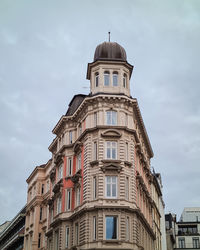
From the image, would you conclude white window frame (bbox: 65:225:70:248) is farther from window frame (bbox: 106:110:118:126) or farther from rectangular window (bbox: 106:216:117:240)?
window frame (bbox: 106:110:118:126)

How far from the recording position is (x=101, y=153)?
4934 centimetres

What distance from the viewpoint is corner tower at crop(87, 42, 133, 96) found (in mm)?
53938

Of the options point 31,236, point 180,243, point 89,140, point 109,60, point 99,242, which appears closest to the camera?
point 99,242

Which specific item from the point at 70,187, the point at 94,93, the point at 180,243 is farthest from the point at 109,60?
the point at 180,243

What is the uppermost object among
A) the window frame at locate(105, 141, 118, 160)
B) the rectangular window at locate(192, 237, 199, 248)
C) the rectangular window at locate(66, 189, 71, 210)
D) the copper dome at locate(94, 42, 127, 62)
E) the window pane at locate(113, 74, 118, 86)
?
the copper dome at locate(94, 42, 127, 62)

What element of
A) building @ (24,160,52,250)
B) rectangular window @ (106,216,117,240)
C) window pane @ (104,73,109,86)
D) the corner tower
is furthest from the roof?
rectangular window @ (106,216,117,240)

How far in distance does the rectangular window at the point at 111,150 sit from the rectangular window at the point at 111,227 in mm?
7177

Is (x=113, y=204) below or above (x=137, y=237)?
above

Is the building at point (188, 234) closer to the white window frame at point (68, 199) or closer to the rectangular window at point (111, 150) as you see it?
the white window frame at point (68, 199)

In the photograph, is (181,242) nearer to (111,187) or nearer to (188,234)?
(188,234)

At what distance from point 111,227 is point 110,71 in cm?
2012

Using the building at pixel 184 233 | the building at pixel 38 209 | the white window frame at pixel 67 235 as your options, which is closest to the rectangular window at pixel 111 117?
the white window frame at pixel 67 235

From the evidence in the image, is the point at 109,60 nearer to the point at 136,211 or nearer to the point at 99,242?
the point at 136,211

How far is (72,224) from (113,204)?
763cm
